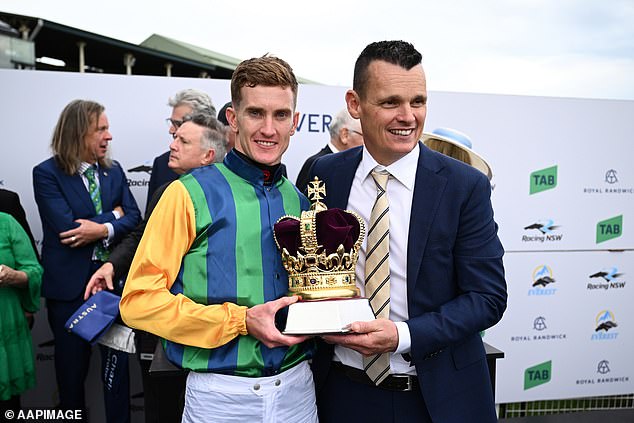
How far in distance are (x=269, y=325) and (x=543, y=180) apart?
11.4ft

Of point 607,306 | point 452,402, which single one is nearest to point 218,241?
point 452,402

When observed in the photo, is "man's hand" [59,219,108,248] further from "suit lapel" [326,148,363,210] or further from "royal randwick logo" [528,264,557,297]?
"royal randwick logo" [528,264,557,297]

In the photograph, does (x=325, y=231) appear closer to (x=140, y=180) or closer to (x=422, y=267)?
(x=422, y=267)

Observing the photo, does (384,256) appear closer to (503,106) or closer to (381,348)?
(381,348)

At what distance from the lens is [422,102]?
160 cm

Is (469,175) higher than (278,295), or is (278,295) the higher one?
(469,175)

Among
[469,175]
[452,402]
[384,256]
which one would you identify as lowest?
[452,402]

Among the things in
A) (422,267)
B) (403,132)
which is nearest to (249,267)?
(422,267)

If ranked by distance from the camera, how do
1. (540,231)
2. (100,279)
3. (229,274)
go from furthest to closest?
1. (540,231)
2. (100,279)
3. (229,274)

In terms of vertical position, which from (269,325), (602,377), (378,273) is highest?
(378,273)

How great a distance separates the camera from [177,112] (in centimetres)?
342

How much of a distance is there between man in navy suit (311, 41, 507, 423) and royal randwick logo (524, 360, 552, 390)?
9.64 feet

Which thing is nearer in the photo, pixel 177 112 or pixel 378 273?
pixel 378 273

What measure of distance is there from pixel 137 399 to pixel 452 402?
9.89 feet
